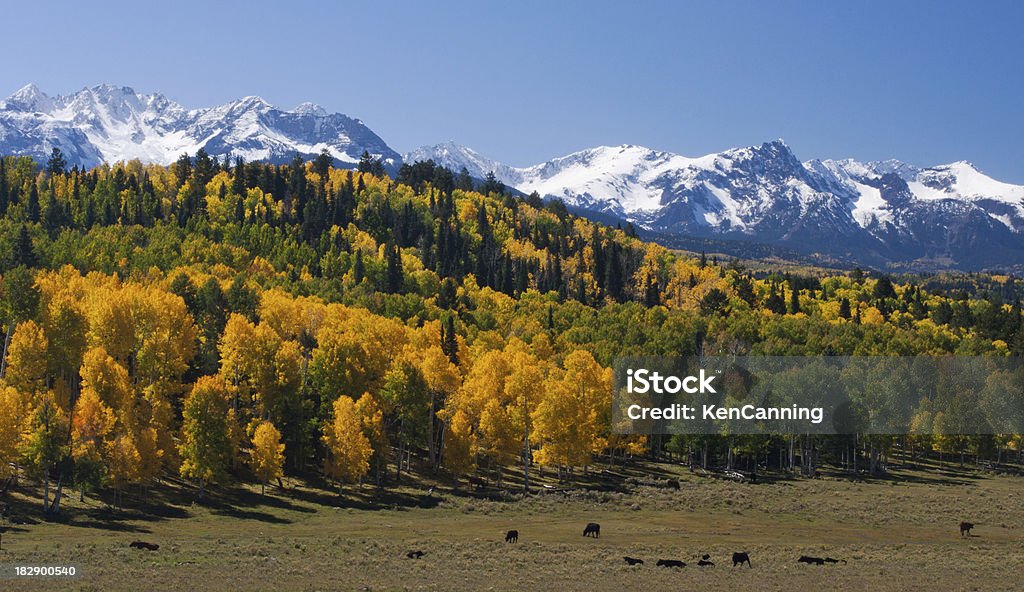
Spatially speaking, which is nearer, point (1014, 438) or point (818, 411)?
point (818, 411)

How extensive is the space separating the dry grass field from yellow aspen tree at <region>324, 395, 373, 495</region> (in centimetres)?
292

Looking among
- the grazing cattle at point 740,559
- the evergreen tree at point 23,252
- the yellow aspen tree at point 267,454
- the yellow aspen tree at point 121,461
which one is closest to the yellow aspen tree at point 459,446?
the yellow aspen tree at point 267,454

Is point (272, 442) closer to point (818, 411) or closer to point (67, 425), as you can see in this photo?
point (67, 425)

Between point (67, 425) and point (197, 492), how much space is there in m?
13.6

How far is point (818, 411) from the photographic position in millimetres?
133875

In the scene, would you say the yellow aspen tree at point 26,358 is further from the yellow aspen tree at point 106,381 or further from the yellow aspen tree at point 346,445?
the yellow aspen tree at point 346,445

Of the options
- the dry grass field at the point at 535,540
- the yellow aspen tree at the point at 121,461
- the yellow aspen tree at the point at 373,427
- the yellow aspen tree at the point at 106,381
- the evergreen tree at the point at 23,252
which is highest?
the evergreen tree at the point at 23,252

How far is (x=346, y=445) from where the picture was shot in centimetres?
9519

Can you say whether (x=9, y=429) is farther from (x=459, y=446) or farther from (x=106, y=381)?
(x=459, y=446)

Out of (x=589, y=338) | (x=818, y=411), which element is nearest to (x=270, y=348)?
(x=818, y=411)

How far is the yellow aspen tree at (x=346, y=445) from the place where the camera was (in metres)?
94.9

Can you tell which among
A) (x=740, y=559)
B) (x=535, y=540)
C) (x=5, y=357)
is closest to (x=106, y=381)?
(x=5, y=357)

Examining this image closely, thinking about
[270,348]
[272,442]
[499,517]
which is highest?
[270,348]

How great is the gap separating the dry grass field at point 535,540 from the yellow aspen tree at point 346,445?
9.57 feet
